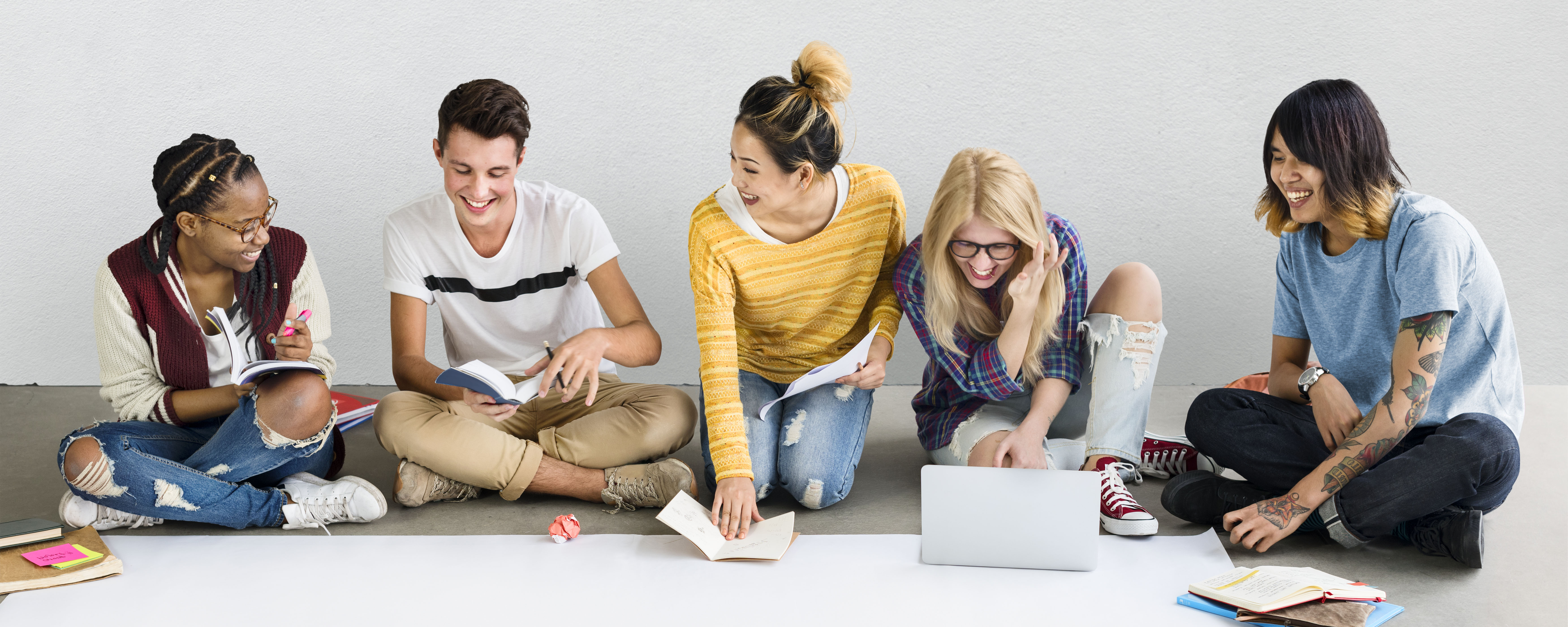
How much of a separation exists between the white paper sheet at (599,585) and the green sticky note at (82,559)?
0.05 meters

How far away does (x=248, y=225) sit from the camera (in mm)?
2010

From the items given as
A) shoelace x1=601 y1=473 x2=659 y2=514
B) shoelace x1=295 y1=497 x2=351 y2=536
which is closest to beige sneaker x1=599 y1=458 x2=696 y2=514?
shoelace x1=601 y1=473 x2=659 y2=514

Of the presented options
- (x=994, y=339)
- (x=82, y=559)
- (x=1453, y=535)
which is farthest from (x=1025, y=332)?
(x=82, y=559)

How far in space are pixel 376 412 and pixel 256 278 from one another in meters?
0.36

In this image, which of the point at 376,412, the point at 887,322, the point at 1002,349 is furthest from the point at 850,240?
the point at 376,412

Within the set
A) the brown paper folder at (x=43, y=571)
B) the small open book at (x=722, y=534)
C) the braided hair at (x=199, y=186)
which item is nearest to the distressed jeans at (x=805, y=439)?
the small open book at (x=722, y=534)

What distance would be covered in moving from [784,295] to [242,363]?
106 cm

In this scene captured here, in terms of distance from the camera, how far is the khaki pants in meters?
2.15

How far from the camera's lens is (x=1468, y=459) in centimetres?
174

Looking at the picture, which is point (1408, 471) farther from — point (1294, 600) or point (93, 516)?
point (93, 516)

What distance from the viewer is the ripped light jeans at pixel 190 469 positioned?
1.95 meters

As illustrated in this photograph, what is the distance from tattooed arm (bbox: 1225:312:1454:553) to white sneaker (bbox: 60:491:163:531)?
2.10 m

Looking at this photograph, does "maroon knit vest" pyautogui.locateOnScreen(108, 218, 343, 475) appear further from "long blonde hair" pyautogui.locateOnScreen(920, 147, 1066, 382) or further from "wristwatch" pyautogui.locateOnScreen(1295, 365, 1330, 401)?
"wristwatch" pyautogui.locateOnScreen(1295, 365, 1330, 401)

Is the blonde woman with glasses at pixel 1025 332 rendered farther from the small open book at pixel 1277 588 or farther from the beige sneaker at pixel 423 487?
the beige sneaker at pixel 423 487
